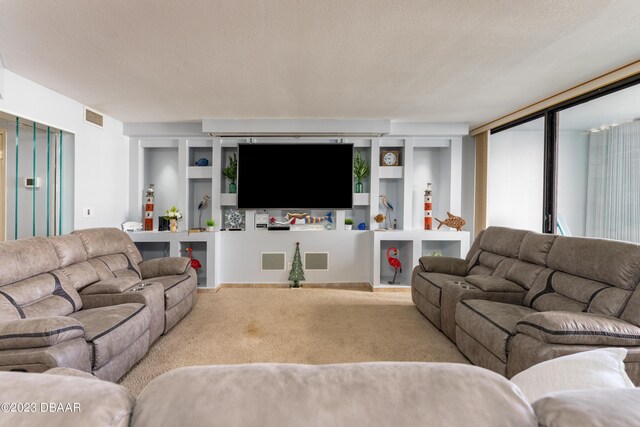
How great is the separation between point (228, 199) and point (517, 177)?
14.6ft

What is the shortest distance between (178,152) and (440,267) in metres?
4.34

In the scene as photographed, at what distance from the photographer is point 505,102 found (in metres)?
3.97

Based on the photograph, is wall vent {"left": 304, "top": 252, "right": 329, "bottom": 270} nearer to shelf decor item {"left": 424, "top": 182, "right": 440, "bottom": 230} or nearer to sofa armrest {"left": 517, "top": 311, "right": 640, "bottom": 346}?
shelf decor item {"left": 424, "top": 182, "right": 440, "bottom": 230}

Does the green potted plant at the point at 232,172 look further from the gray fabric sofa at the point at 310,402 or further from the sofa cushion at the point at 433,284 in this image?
the gray fabric sofa at the point at 310,402

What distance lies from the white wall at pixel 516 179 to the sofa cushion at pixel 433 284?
1783mm

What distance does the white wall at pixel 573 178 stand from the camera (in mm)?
3785

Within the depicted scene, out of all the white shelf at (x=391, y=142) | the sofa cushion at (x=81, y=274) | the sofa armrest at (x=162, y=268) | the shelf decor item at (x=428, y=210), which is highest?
the white shelf at (x=391, y=142)

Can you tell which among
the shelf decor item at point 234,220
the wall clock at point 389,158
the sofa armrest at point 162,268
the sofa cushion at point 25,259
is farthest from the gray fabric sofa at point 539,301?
the sofa cushion at point 25,259

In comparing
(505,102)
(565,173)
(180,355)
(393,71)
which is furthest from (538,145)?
(180,355)

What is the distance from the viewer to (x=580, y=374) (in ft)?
2.46

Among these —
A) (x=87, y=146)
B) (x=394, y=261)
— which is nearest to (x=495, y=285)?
(x=394, y=261)

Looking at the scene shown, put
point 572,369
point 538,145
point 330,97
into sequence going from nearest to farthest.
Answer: point 572,369
point 330,97
point 538,145

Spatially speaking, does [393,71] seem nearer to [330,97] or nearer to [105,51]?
[330,97]

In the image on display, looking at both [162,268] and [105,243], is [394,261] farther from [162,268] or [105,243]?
[105,243]
